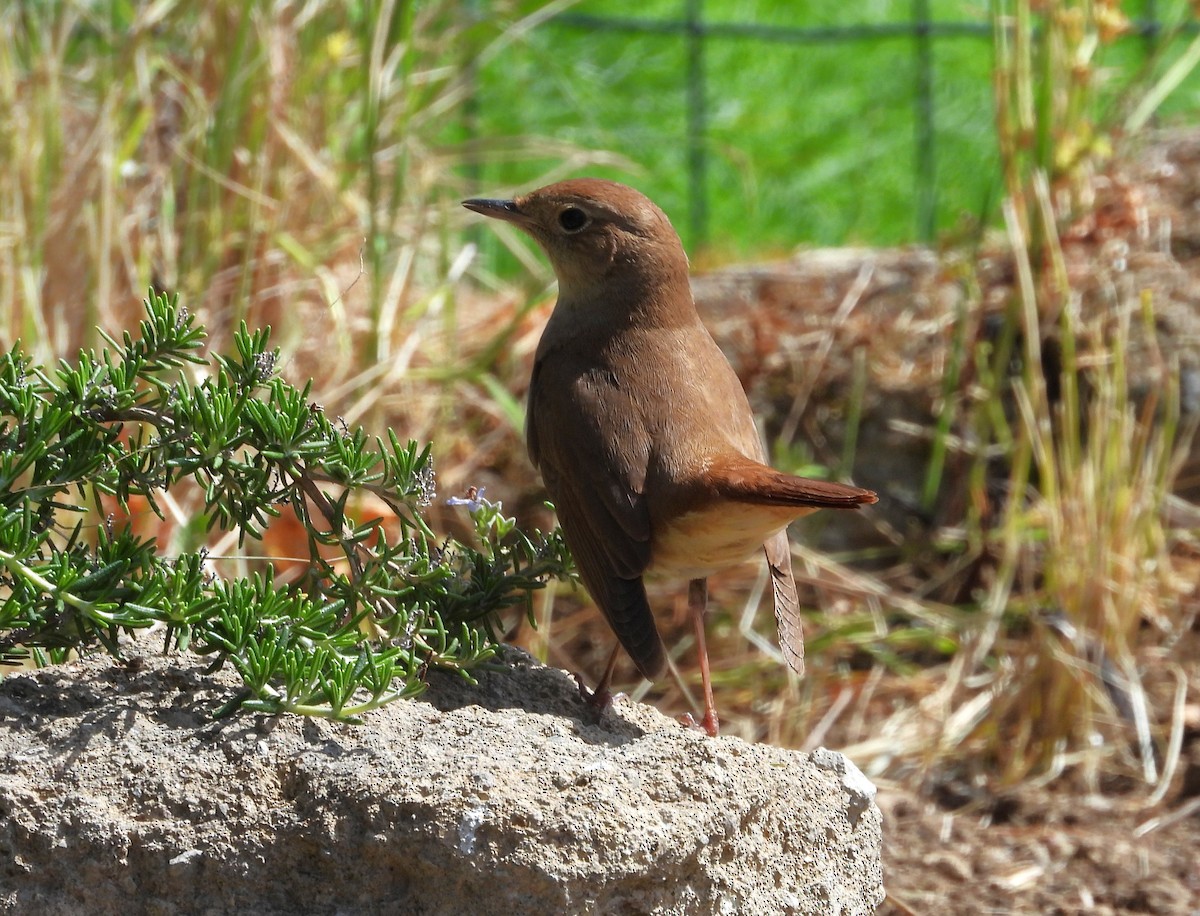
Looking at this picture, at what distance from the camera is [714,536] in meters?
2.91

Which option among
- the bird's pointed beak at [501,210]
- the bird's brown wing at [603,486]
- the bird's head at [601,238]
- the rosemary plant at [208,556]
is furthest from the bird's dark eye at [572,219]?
the rosemary plant at [208,556]

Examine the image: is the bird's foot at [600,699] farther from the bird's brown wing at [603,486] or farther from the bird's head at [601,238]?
the bird's head at [601,238]

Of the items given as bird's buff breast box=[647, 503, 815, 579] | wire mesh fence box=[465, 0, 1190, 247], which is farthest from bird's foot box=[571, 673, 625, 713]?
wire mesh fence box=[465, 0, 1190, 247]

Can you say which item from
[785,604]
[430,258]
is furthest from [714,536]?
[430,258]

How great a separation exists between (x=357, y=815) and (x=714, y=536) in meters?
1.07

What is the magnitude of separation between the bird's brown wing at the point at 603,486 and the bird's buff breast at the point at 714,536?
2.3 inches

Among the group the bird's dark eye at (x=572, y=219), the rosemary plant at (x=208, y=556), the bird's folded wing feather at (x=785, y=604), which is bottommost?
the bird's folded wing feather at (x=785, y=604)

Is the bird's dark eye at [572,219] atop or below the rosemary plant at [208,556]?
atop

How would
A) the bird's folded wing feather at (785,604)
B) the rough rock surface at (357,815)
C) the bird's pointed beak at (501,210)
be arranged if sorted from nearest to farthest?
the rough rock surface at (357,815), the bird's folded wing feather at (785,604), the bird's pointed beak at (501,210)

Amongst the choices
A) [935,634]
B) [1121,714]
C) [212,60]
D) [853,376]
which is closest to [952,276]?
[853,376]

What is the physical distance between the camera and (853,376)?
5.61 m

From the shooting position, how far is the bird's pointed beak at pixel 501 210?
3678mm

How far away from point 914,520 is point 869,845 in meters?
3.05

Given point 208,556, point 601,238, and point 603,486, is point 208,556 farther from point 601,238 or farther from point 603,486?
point 601,238
